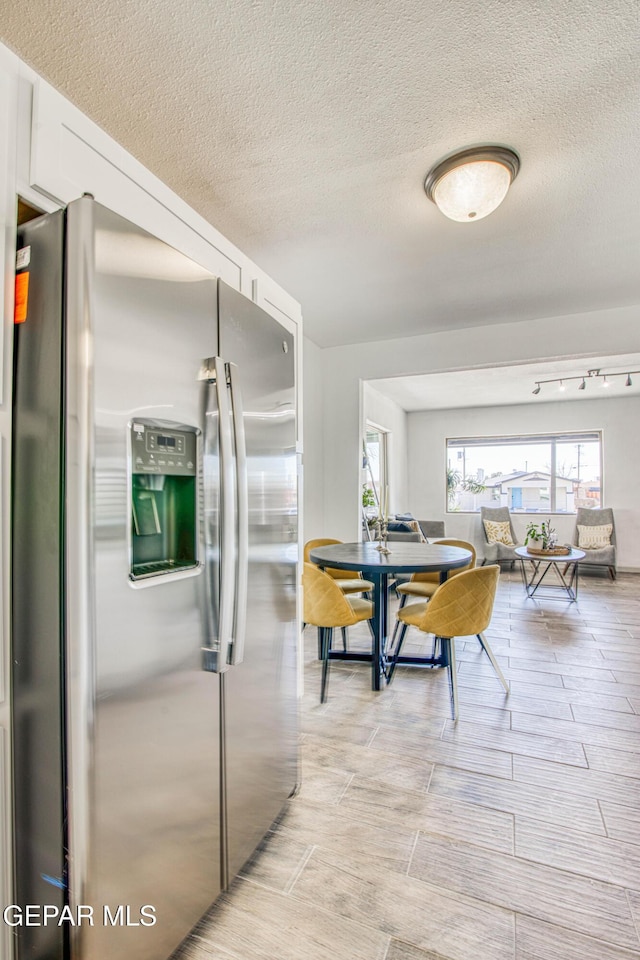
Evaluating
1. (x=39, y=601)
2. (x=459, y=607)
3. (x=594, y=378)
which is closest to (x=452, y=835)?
(x=459, y=607)

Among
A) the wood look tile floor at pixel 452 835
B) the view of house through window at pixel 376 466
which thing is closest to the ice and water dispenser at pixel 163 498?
the wood look tile floor at pixel 452 835

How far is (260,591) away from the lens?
154cm

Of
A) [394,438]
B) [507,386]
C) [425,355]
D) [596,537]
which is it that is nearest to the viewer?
[425,355]

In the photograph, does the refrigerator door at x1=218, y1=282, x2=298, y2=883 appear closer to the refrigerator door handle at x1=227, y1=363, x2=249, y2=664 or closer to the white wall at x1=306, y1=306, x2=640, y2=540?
the refrigerator door handle at x1=227, y1=363, x2=249, y2=664

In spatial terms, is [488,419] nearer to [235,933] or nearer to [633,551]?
[633,551]

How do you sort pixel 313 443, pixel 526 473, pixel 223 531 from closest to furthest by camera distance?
1. pixel 223 531
2. pixel 313 443
3. pixel 526 473

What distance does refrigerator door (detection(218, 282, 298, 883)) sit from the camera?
1386 millimetres

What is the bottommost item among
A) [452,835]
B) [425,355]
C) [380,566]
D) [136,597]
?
[452,835]

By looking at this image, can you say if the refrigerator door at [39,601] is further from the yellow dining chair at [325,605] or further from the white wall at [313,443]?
the white wall at [313,443]

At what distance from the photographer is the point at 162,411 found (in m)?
1.12

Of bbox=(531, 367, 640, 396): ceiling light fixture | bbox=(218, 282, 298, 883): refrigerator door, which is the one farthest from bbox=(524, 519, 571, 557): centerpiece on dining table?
bbox=(218, 282, 298, 883): refrigerator door

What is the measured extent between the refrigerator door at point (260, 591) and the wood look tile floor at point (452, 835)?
183 mm

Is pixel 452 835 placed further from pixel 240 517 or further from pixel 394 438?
pixel 394 438

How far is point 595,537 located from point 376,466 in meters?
3.35
